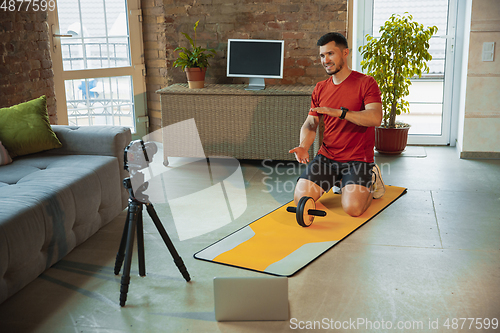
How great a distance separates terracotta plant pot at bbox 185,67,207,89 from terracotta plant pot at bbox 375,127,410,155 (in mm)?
1677

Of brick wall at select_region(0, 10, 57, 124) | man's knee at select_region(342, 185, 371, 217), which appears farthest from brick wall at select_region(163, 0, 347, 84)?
man's knee at select_region(342, 185, 371, 217)

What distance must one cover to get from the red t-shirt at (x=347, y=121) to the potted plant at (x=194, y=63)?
1366 millimetres

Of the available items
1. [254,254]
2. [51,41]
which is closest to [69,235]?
[254,254]

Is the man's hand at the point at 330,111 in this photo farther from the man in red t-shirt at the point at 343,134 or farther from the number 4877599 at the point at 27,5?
the number 4877599 at the point at 27,5

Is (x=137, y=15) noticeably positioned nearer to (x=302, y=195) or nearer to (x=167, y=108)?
(x=167, y=108)

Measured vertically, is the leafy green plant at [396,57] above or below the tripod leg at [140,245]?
above

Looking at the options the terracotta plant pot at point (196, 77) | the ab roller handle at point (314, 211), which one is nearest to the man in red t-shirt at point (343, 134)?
the ab roller handle at point (314, 211)

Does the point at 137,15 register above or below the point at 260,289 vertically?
above

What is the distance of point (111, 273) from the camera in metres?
2.31

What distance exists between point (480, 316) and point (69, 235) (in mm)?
1915

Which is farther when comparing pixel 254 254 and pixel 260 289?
pixel 254 254

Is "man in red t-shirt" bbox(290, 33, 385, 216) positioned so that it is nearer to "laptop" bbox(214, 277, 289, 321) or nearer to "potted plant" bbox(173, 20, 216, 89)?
"laptop" bbox(214, 277, 289, 321)

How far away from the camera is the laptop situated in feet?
6.03

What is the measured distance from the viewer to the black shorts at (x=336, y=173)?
3033 mm
